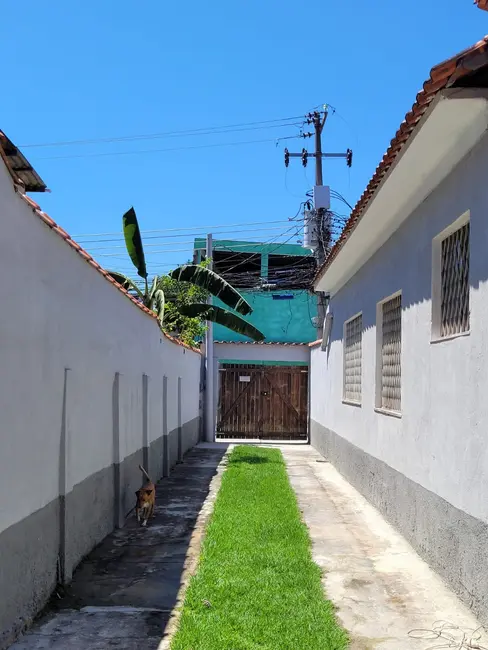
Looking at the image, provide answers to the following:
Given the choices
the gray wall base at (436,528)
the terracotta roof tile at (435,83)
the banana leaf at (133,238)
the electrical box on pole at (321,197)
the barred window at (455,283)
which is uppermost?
the electrical box on pole at (321,197)

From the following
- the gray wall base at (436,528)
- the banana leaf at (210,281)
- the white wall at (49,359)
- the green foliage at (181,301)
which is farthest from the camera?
the green foliage at (181,301)

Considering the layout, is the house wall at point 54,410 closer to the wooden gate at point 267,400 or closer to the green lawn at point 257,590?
the green lawn at point 257,590

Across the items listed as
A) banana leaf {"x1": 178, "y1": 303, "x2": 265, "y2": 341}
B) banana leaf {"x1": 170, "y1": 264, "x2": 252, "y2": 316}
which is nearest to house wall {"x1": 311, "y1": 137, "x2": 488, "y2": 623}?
banana leaf {"x1": 170, "y1": 264, "x2": 252, "y2": 316}

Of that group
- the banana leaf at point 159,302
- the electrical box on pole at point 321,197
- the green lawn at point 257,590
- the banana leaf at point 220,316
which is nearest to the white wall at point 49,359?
the green lawn at point 257,590

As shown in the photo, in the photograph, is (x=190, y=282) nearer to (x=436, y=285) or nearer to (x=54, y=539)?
(x=436, y=285)

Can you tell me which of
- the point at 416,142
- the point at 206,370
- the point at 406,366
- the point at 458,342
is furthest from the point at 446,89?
the point at 206,370

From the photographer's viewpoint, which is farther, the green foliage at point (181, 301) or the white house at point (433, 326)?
the green foliage at point (181, 301)

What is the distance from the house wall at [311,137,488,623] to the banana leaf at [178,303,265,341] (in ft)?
18.5

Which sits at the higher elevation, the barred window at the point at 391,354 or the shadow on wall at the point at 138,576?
the barred window at the point at 391,354

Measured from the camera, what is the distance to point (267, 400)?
824 inches

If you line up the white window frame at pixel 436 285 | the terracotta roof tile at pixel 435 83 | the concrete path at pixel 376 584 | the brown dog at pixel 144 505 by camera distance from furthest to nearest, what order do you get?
1. the brown dog at pixel 144 505
2. the white window frame at pixel 436 285
3. the concrete path at pixel 376 584
4. the terracotta roof tile at pixel 435 83

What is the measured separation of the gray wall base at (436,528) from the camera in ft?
17.0

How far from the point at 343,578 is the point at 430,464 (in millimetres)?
1414

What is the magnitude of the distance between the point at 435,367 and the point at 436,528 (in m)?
1.52
